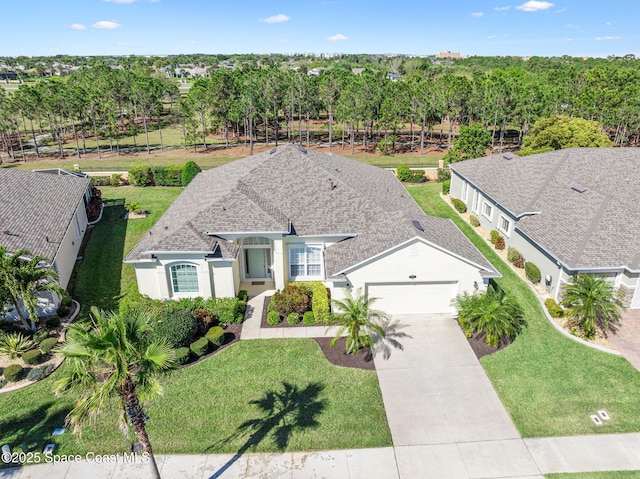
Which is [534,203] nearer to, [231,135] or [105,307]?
[105,307]

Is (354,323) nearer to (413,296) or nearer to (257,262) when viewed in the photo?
(413,296)

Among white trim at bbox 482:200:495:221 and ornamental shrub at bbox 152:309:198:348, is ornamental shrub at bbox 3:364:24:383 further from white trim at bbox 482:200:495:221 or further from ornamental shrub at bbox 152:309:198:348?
white trim at bbox 482:200:495:221

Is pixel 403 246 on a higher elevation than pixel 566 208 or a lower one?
lower

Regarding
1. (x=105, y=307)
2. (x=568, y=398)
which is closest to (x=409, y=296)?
(x=568, y=398)

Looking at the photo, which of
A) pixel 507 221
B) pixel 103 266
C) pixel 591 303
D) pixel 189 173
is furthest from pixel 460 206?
pixel 103 266

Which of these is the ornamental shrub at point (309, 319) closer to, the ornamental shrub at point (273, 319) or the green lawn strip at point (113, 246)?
the ornamental shrub at point (273, 319)
